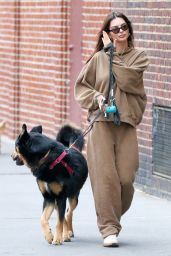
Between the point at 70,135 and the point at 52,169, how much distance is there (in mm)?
934

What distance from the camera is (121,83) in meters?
10.6

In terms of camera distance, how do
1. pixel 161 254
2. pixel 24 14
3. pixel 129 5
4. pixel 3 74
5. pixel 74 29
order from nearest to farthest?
pixel 161 254 → pixel 129 5 → pixel 74 29 → pixel 24 14 → pixel 3 74

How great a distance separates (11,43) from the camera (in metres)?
21.8

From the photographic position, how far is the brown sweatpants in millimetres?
10672

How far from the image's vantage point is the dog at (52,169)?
10805 mm

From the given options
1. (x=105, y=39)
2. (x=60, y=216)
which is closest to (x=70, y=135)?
(x=60, y=216)

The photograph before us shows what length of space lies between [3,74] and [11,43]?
106 cm

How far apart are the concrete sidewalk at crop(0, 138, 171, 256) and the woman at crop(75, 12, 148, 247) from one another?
1.06 feet

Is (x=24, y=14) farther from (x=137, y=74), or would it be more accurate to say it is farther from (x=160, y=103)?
(x=137, y=74)

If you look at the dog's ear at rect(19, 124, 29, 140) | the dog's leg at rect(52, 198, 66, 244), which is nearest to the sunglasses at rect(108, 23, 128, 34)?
the dog's ear at rect(19, 124, 29, 140)

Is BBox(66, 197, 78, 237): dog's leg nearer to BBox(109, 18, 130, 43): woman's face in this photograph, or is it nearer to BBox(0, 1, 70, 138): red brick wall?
BBox(109, 18, 130, 43): woman's face

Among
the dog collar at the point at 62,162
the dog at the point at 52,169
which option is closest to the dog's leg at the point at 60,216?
the dog at the point at 52,169

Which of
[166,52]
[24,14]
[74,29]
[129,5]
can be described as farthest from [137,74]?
[24,14]

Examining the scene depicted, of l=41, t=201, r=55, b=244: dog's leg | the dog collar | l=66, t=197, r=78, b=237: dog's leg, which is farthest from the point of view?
l=66, t=197, r=78, b=237: dog's leg
